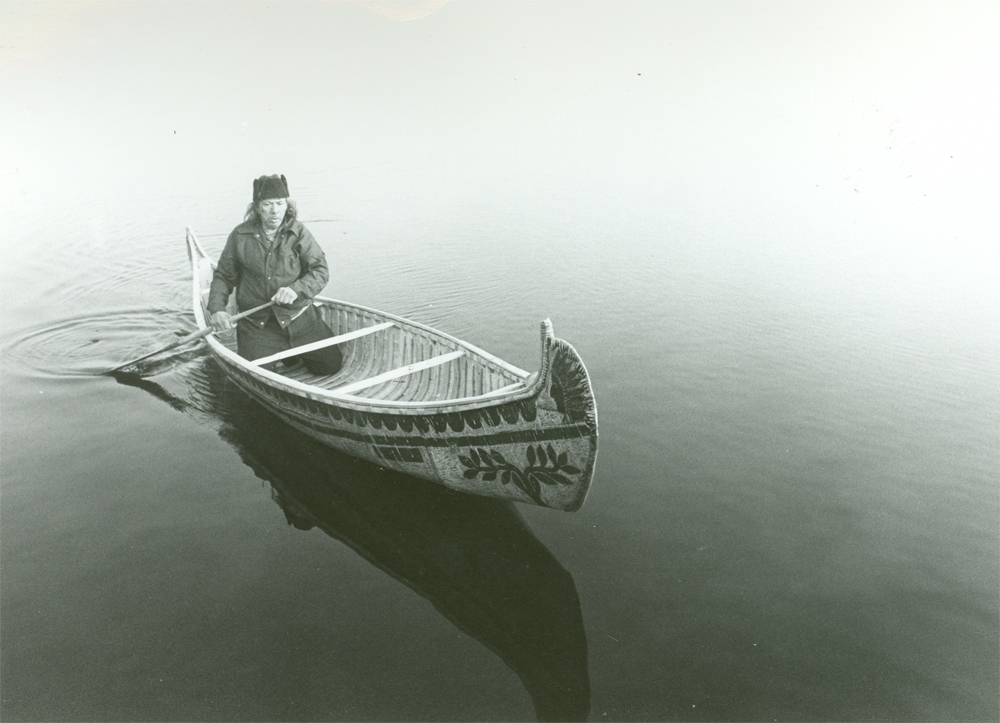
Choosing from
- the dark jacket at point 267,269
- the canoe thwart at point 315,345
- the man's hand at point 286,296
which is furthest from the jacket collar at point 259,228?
the canoe thwart at point 315,345

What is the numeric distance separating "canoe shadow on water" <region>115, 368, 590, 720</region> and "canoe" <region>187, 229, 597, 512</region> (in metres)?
0.32

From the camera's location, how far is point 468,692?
3.41 m

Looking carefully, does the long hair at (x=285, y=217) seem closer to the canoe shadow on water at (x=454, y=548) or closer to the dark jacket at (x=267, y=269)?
the dark jacket at (x=267, y=269)

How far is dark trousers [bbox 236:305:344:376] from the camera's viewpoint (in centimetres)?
593

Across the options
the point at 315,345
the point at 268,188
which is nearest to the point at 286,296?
the point at 315,345

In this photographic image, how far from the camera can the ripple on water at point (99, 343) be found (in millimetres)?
7391

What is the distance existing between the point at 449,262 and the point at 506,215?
3551mm

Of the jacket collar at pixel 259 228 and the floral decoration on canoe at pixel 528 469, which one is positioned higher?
the jacket collar at pixel 259 228

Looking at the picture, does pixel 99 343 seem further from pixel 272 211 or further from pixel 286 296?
pixel 272 211

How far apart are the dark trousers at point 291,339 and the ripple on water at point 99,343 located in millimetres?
1893

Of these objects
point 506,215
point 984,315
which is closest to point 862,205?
point 984,315

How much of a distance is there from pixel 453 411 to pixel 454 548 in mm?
1086

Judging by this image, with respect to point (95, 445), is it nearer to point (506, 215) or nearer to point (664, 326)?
point (664, 326)

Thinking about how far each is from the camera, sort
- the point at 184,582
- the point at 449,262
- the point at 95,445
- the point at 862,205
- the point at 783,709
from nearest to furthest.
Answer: the point at 783,709
the point at 184,582
the point at 95,445
the point at 449,262
the point at 862,205
